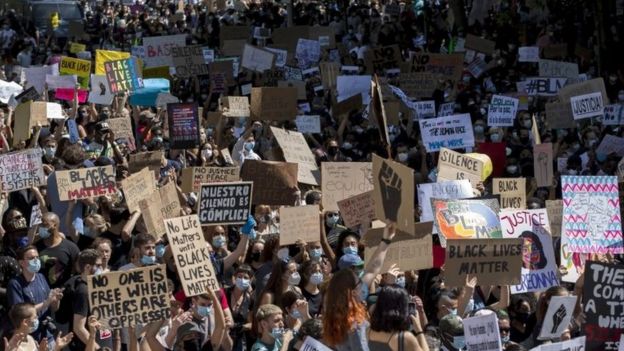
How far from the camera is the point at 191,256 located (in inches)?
420

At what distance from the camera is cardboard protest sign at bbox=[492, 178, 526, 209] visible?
1410 cm

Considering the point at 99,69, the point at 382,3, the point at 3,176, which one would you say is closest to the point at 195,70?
the point at 99,69

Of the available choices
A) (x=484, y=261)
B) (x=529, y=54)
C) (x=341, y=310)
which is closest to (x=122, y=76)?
(x=529, y=54)

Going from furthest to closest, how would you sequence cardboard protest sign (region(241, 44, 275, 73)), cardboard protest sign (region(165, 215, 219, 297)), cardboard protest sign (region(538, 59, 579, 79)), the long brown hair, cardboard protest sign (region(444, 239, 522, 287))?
cardboard protest sign (region(241, 44, 275, 73)) < cardboard protest sign (region(538, 59, 579, 79)) < cardboard protest sign (region(444, 239, 522, 287)) < cardboard protest sign (region(165, 215, 219, 297)) < the long brown hair

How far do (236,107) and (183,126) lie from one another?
233cm

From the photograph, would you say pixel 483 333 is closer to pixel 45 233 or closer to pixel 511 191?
pixel 45 233

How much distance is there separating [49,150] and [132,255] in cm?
490

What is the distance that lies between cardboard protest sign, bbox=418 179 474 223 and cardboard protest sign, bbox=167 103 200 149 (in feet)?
14.3

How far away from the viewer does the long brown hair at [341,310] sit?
814 cm

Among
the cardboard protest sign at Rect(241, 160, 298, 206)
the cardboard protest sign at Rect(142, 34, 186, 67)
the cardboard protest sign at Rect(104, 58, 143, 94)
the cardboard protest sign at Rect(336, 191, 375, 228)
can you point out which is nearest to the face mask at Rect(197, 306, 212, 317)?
the cardboard protest sign at Rect(336, 191, 375, 228)

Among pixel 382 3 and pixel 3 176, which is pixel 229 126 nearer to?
pixel 3 176

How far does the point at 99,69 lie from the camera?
2198 centimetres

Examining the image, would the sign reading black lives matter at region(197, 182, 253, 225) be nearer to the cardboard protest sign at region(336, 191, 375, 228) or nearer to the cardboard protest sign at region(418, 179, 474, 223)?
the cardboard protest sign at region(336, 191, 375, 228)

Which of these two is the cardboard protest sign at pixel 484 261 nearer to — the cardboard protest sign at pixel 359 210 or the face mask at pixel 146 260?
the face mask at pixel 146 260
